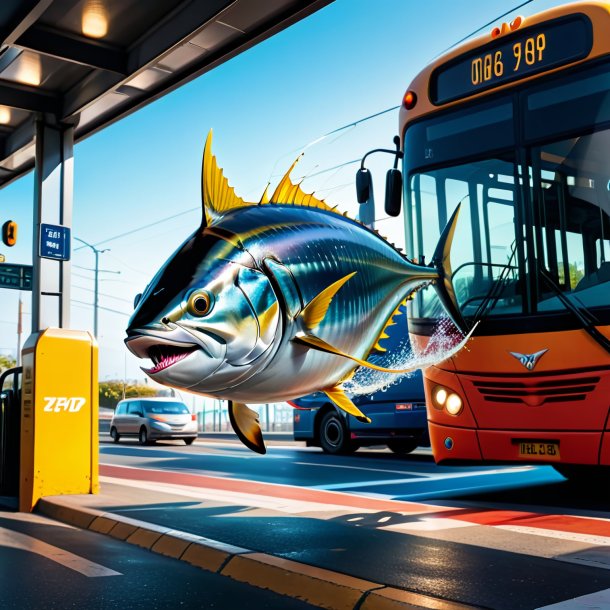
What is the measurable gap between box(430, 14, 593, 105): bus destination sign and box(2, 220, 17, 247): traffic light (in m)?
7.92

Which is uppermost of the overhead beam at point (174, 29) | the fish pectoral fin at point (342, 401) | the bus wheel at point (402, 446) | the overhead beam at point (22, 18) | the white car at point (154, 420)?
the overhead beam at point (22, 18)

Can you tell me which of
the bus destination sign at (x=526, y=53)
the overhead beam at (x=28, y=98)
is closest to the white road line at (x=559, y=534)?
the bus destination sign at (x=526, y=53)

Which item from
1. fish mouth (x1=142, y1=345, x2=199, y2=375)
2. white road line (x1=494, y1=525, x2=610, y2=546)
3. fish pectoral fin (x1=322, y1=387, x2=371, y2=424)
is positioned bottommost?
white road line (x1=494, y1=525, x2=610, y2=546)

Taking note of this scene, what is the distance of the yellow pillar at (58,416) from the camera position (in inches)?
365

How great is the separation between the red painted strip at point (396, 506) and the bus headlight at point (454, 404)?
2321 millimetres

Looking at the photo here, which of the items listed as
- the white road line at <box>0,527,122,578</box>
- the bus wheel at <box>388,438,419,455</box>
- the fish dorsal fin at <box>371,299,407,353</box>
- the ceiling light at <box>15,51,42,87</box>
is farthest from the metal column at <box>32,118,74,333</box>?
the bus wheel at <box>388,438,419,455</box>

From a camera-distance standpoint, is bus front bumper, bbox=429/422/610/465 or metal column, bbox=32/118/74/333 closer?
bus front bumper, bbox=429/422/610/465

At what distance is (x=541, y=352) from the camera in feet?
17.2

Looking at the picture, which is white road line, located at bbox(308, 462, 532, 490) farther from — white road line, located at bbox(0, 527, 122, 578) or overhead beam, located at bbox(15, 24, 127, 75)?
overhead beam, located at bbox(15, 24, 127, 75)

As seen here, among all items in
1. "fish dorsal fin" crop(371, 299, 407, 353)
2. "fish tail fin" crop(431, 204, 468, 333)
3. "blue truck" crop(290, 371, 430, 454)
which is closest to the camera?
"fish dorsal fin" crop(371, 299, 407, 353)

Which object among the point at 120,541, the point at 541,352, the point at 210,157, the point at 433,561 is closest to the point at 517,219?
the point at 541,352

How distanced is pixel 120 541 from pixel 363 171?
169 inches

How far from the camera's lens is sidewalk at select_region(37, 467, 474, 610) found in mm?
4738

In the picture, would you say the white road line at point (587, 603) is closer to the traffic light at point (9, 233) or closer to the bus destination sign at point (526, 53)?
the bus destination sign at point (526, 53)
